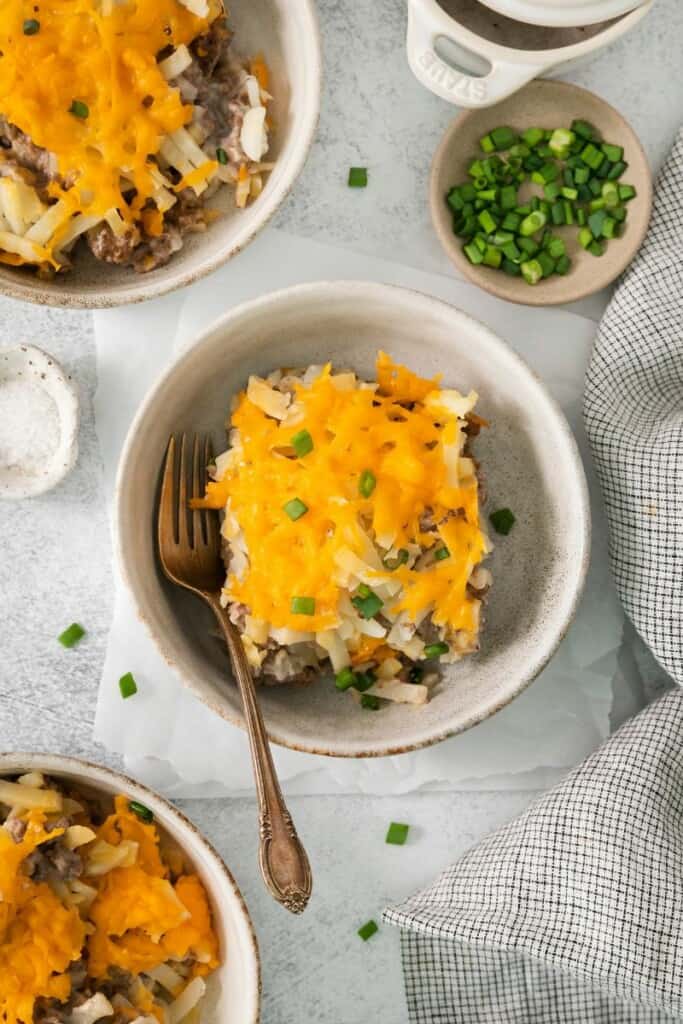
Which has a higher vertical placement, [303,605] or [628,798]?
[303,605]

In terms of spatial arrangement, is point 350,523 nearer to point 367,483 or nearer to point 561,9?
point 367,483

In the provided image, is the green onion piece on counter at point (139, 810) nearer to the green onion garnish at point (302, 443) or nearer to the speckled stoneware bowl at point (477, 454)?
the speckled stoneware bowl at point (477, 454)

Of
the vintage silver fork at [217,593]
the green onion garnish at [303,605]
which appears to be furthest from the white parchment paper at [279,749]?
the green onion garnish at [303,605]

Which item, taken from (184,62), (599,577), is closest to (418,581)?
(599,577)

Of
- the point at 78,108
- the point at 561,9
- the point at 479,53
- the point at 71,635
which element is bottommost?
the point at 71,635

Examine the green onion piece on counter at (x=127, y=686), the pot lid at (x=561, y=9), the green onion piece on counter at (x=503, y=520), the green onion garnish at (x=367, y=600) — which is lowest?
the green onion piece on counter at (x=127, y=686)

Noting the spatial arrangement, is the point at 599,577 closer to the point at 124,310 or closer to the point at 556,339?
the point at 556,339

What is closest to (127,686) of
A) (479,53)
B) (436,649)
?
(436,649)
